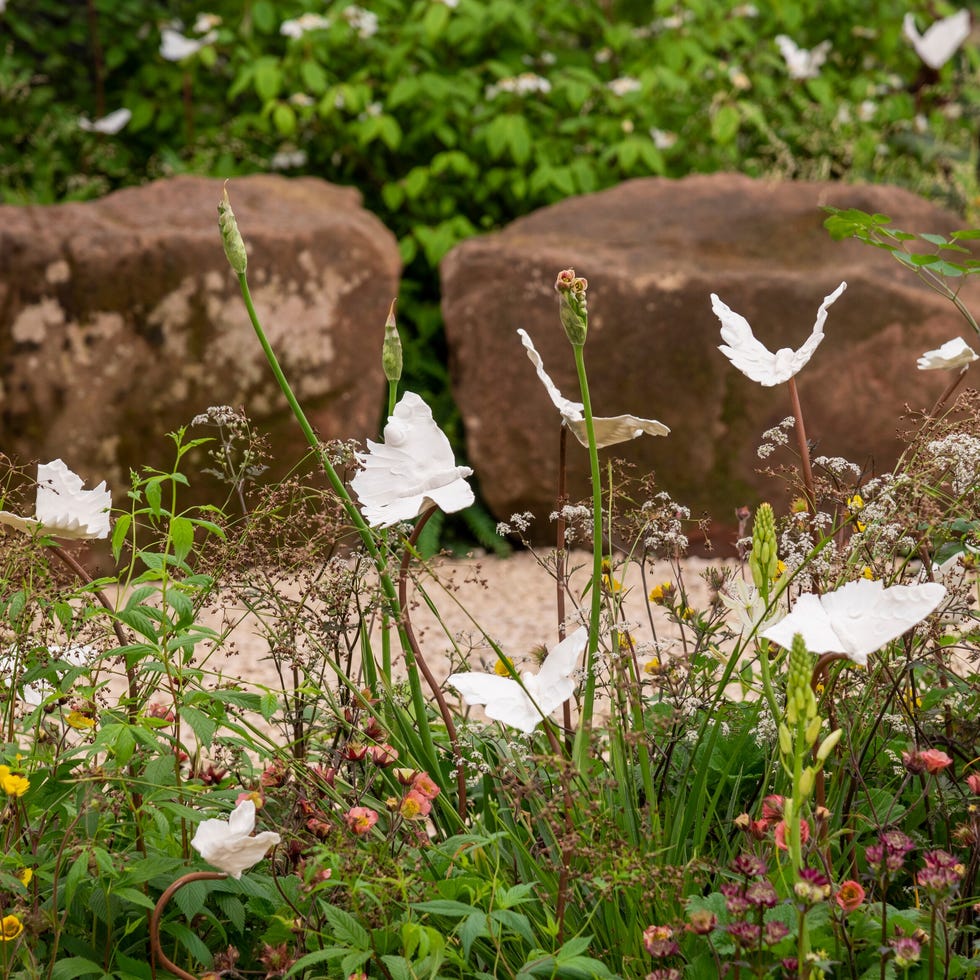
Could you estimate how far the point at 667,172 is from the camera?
18.4 feet

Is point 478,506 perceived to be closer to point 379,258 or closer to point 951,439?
point 379,258

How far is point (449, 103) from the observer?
519 cm

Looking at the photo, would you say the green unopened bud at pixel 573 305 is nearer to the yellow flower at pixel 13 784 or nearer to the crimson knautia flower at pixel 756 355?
the crimson knautia flower at pixel 756 355

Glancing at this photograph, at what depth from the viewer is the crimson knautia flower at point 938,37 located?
591cm

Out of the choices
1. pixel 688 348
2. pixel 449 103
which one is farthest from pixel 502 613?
pixel 449 103

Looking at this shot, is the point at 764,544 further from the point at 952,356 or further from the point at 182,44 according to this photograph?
the point at 182,44

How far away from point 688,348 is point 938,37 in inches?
108

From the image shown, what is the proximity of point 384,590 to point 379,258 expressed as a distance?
3.09 m

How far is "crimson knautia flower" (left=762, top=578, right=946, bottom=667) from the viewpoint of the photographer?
1.12 m

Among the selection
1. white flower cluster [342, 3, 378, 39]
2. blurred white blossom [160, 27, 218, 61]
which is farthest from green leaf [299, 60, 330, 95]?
blurred white blossom [160, 27, 218, 61]

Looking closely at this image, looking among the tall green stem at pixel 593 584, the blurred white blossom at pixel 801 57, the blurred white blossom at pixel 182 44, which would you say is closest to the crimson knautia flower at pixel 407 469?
the tall green stem at pixel 593 584

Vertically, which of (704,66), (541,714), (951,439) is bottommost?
(704,66)

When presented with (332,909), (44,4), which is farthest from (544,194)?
(332,909)

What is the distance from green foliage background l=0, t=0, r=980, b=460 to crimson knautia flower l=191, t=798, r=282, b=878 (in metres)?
3.77
